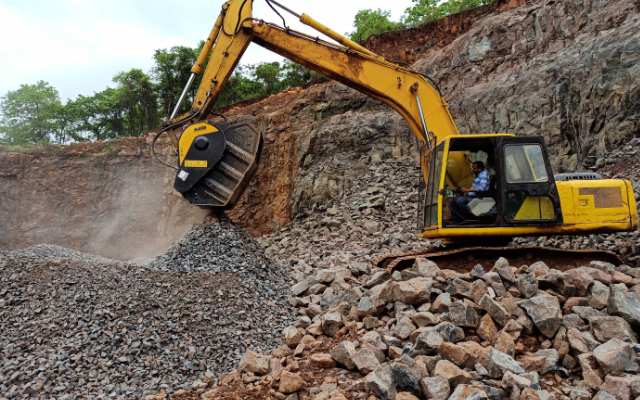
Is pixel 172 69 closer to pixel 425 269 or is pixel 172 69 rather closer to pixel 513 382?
pixel 425 269

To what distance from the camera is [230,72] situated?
23.7 feet

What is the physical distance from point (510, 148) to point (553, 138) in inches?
215

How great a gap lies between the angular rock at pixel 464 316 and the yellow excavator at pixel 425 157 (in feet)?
5.96

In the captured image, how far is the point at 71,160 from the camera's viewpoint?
19.8 meters

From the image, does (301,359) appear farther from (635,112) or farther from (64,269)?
(635,112)

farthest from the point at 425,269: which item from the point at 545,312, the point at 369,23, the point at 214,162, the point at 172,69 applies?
the point at 369,23

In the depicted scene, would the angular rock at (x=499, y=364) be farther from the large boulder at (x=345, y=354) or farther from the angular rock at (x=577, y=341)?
the large boulder at (x=345, y=354)

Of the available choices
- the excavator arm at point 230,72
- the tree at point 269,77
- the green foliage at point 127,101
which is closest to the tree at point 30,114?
the green foliage at point 127,101

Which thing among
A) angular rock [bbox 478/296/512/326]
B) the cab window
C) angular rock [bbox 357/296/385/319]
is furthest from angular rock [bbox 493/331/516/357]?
the cab window

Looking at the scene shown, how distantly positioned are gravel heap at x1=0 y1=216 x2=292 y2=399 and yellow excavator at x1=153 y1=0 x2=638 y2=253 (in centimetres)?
153

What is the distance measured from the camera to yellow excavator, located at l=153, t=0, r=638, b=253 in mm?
5535

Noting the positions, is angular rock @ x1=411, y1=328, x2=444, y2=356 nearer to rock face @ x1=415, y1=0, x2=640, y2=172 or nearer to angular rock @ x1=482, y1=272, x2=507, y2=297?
angular rock @ x1=482, y1=272, x2=507, y2=297

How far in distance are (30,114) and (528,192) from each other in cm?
2868

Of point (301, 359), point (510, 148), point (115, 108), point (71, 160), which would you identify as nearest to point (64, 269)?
point (301, 359)
